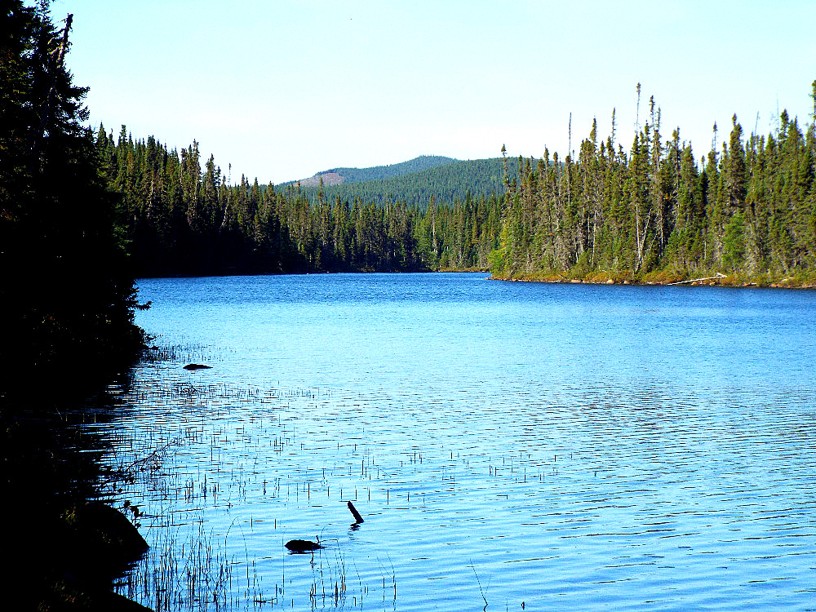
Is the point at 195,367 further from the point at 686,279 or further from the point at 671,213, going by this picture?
the point at 671,213

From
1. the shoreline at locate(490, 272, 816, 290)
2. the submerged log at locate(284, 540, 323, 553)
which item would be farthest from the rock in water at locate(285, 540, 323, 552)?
the shoreline at locate(490, 272, 816, 290)

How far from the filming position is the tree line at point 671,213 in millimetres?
112688

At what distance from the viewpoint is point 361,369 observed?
35938 millimetres

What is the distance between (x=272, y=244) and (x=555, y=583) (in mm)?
175581

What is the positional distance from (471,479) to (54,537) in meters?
8.49

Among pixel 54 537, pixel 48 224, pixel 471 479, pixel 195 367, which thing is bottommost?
pixel 471 479

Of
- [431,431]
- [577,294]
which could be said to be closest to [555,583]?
[431,431]

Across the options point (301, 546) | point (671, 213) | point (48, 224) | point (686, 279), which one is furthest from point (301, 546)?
point (671, 213)

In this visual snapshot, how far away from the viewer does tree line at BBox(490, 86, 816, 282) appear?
370ft

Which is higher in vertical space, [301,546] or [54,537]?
[54,537]

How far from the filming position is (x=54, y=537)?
36.4ft

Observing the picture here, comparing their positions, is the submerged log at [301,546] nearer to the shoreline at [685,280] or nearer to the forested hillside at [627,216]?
the forested hillside at [627,216]

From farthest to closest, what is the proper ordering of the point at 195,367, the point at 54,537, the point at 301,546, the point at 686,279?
the point at 686,279 → the point at 195,367 → the point at 301,546 → the point at 54,537

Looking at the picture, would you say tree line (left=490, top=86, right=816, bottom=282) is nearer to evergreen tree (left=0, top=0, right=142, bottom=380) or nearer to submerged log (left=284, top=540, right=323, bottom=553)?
evergreen tree (left=0, top=0, right=142, bottom=380)
